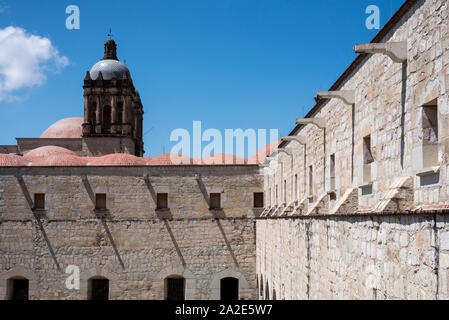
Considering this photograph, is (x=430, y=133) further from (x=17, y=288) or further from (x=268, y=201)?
(x=17, y=288)

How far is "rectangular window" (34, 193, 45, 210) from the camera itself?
61.6ft

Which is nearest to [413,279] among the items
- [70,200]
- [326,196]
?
[326,196]

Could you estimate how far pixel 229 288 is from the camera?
18.9 meters

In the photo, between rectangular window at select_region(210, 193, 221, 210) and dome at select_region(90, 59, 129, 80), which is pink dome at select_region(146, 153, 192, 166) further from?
dome at select_region(90, 59, 129, 80)

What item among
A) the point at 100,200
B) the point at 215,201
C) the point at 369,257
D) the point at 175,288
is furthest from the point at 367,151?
the point at 100,200

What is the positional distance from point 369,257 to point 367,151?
2508 millimetres

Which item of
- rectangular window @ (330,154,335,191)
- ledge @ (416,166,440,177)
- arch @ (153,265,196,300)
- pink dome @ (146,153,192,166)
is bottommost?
arch @ (153,265,196,300)

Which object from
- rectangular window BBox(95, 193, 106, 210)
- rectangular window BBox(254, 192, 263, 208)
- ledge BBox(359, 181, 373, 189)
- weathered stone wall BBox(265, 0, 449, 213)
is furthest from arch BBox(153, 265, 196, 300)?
ledge BBox(359, 181, 373, 189)

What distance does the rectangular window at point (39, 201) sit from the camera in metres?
18.8

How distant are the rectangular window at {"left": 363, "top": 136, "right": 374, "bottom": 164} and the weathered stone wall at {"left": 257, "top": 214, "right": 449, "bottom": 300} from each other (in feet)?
3.61

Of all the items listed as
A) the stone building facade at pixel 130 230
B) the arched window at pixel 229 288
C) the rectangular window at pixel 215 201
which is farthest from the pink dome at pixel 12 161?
the arched window at pixel 229 288
